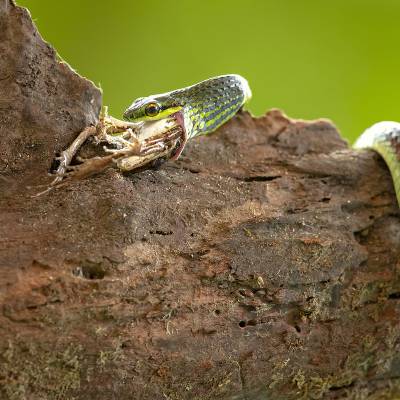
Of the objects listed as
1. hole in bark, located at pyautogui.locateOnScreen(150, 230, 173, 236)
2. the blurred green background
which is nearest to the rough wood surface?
hole in bark, located at pyautogui.locateOnScreen(150, 230, 173, 236)

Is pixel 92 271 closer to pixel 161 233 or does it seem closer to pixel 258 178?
pixel 161 233

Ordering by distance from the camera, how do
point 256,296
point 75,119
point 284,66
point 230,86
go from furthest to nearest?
point 284,66, point 230,86, point 75,119, point 256,296

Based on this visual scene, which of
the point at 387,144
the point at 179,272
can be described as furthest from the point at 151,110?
the point at 387,144

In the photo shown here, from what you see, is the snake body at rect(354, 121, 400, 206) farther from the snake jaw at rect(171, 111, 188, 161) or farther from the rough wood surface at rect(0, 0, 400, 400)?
the snake jaw at rect(171, 111, 188, 161)

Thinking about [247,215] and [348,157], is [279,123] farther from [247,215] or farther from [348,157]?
[247,215]

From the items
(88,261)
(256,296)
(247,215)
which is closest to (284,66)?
(247,215)
